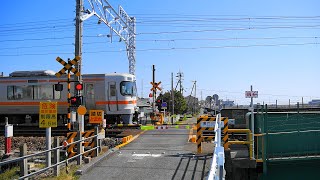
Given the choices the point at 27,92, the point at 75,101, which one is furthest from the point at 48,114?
the point at 27,92

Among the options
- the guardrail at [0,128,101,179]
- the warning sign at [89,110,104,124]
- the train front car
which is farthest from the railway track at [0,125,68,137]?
the guardrail at [0,128,101,179]

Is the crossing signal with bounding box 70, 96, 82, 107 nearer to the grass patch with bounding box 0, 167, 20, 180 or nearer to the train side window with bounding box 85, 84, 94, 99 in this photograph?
the grass patch with bounding box 0, 167, 20, 180

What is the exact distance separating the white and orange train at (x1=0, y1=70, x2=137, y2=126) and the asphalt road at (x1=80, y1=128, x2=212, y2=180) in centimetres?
1028

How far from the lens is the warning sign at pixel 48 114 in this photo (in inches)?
417

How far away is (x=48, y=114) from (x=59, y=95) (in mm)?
15387

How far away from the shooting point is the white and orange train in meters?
25.5

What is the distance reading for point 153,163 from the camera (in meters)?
11.5

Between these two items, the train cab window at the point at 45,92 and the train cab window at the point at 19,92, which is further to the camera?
the train cab window at the point at 19,92

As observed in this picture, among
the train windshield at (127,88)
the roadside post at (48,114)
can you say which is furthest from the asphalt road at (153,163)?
the train windshield at (127,88)

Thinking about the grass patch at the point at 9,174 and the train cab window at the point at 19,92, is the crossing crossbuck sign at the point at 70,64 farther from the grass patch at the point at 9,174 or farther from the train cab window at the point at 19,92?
the train cab window at the point at 19,92

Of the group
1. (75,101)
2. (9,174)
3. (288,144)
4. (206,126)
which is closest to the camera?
(9,174)

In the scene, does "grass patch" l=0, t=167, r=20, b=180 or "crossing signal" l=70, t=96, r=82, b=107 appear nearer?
"grass patch" l=0, t=167, r=20, b=180

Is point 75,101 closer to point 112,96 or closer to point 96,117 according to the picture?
point 96,117

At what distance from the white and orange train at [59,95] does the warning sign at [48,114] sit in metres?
14.3
